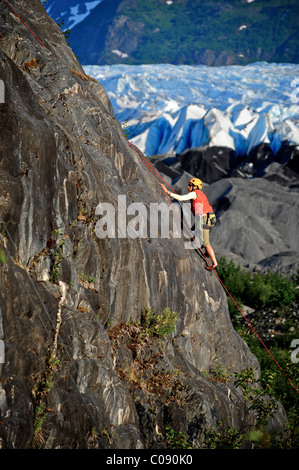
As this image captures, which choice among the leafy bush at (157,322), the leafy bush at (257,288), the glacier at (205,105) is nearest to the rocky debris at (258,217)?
the leafy bush at (257,288)

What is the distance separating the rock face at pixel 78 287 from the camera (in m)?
10.0

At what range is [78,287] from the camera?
1179cm

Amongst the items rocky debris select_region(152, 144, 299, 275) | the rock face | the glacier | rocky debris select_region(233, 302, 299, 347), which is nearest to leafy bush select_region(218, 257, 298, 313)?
rocky debris select_region(233, 302, 299, 347)

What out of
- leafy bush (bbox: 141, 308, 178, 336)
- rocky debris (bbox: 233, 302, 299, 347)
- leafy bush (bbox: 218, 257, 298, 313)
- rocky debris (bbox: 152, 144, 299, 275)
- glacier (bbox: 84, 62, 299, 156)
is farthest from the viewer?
glacier (bbox: 84, 62, 299, 156)

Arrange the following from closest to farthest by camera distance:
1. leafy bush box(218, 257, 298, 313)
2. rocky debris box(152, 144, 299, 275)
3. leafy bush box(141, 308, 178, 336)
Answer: leafy bush box(141, 308, 178, 336), leafy bush box(218, 257, 298, 313), rocky debris box(152, 144, 299, 275)

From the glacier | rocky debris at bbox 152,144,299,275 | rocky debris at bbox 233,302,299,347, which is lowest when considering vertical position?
rocky debris at bbox 233,302,299,347

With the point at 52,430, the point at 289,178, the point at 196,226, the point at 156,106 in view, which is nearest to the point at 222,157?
the point at 289,178

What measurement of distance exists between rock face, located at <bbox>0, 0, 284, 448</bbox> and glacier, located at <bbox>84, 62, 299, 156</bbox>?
69036 mm

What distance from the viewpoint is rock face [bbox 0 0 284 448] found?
10.0 metres

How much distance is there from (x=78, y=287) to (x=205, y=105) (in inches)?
4829

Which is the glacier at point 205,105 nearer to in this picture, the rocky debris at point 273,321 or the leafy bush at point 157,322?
the rocky debris at point 273,321

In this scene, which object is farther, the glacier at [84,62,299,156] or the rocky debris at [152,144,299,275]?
the glacier at [84,62,299,156]

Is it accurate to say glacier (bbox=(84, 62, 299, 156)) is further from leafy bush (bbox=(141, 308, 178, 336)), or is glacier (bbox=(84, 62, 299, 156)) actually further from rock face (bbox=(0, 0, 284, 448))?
leafy bush (bbox=(141, 308, 178, 336))

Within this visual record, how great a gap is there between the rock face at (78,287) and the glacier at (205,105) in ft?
226
